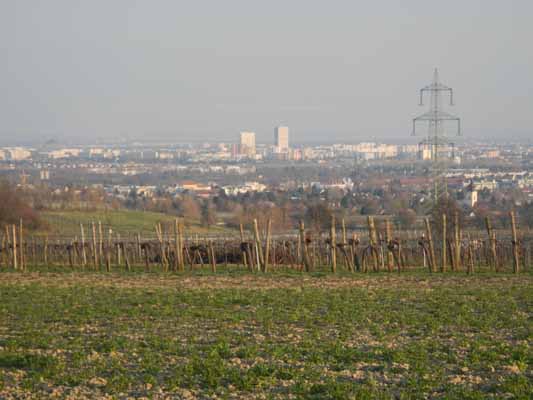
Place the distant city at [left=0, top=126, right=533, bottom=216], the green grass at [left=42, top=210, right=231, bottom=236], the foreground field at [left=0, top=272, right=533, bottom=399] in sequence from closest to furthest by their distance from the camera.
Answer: the foreground field at [left=0, top=272, right=533, bottom=399] < the green grass at [left=42, top=210, right=231, bottom=236] < the distant city at [left=0, top=126, right=533, bottom=216]

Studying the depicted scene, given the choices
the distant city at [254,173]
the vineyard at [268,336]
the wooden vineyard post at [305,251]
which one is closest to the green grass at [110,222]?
the wooden vineyard post at [305,251]

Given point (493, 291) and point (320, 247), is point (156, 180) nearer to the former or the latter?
point (320, 247)

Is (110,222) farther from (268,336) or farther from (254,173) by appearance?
(254,173)

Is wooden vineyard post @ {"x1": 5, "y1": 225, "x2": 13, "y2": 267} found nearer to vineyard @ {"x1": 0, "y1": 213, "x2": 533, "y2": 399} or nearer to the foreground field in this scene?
vineyard @ {"x1": 0, "y1": 213, "x2": 533, "y2": 399}

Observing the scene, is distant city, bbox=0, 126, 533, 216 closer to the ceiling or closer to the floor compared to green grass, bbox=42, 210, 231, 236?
closer to the ceiling

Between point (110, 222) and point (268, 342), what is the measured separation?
47.9m

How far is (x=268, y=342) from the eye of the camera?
11531mm

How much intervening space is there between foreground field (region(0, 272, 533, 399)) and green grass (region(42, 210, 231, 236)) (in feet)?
123

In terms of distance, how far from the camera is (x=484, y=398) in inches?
336

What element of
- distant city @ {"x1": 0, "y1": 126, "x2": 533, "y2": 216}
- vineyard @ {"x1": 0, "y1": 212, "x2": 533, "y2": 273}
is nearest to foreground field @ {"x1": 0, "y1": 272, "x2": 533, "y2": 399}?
vineyard @ {"x1": 0, "y1": 212, "x2": 533, "y2": 273}

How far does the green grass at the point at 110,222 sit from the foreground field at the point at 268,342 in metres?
37.5

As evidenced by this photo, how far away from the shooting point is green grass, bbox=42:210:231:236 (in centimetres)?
5634

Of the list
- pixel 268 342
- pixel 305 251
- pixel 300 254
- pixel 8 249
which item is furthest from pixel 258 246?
pixel 268 342

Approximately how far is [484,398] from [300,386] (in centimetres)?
191
